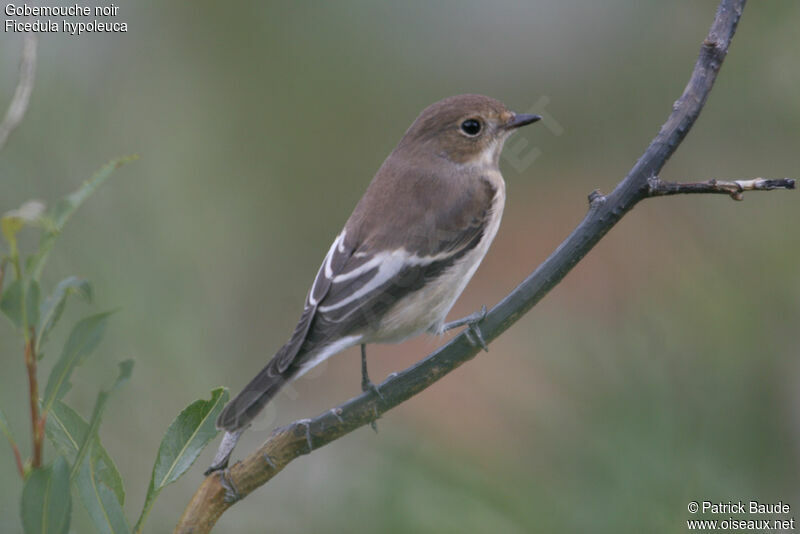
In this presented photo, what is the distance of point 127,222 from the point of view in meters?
2.08

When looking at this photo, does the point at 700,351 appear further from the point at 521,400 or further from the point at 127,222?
the point at 127,222

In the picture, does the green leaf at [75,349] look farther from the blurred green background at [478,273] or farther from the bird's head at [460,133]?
the bird's head at [460,133]

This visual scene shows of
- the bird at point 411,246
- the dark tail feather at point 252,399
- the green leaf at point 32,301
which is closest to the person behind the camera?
the green leaf at point 32,301

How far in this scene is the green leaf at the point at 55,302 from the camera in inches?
27.3

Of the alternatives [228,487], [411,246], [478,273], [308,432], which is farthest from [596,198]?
[478,273]

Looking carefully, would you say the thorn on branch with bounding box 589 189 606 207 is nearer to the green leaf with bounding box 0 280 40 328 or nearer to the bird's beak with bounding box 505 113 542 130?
the green leaf with bounding box 0 280 40 328

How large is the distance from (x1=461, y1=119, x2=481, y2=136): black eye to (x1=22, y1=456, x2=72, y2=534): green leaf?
219 cm

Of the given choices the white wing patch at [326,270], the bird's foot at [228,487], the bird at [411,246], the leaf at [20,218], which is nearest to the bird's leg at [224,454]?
the bird's foot at [228,487]

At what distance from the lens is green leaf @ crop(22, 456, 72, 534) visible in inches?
25.5

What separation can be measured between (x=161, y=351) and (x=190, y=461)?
41.2 inches

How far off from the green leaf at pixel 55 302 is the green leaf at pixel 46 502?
11 centimetres

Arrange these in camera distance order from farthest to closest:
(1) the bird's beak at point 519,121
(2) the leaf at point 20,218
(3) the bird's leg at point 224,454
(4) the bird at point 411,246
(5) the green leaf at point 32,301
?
(1) the bird's beak at point 519,121 < (4) the bird at point 411,246 < (3) the bird's leg at point 224,454 < (5) the green leaf at point 32,301 < (2) the leaf at point 20,218

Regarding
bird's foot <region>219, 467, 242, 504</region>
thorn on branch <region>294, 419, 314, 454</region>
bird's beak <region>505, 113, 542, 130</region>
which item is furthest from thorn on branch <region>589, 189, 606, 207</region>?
bird's beak <region>505, 113, 542, 130</region>

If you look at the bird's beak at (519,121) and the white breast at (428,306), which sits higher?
the bird's beak at (519,121)
